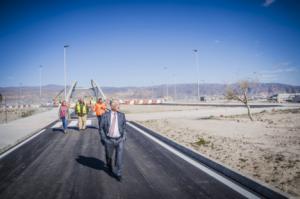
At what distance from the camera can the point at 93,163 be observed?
7.53 metres

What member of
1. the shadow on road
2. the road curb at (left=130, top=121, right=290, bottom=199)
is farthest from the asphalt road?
the road curb at (left=130, top=121, right=290, bottom=199)

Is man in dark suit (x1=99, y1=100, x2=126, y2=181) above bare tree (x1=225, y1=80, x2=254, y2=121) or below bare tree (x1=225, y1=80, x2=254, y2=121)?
below

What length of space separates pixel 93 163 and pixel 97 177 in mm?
1400

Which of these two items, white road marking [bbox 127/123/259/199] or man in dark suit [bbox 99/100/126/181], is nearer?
white road marking [bbox 127/123/259/199]

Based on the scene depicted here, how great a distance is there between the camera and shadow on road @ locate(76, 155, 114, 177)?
275 inches

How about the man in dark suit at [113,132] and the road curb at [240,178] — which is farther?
the man in dark suit at [113,132]

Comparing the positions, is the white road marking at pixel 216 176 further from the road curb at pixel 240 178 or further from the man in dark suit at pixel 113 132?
the man in dark suit at pixel 113 132

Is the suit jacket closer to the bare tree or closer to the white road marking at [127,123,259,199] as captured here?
the white road marking at [127,123,259,199]

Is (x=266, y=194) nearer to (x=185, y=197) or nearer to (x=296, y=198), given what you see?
(x=296, y=198)

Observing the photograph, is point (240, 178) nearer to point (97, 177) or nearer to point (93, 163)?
point (97, 177)

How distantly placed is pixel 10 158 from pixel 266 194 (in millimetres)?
7596

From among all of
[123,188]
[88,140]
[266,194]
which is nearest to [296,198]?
[266,194]

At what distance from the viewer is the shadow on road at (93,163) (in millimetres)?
6977

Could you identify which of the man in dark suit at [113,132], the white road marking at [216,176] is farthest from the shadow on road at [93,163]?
the white road marking at [216,176]
